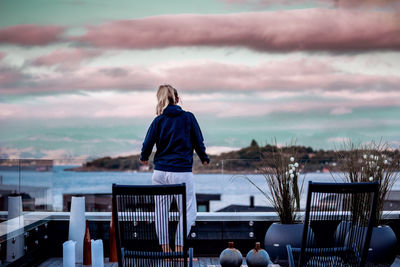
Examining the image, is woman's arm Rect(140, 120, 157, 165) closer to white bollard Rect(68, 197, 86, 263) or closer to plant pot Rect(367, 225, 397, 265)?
white bollard Rect(68, 197, 86, 263)

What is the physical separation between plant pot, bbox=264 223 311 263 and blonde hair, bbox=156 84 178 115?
5.22 ft

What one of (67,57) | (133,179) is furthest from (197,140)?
(67,57)

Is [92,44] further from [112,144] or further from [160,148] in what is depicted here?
[160,148]

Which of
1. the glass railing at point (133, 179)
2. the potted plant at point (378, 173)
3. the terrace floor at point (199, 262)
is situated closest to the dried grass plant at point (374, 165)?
the potted plant at point (378, 173)

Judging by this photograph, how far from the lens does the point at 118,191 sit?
8.86 feet

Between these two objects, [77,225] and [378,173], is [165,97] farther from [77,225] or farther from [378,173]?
[378,173]

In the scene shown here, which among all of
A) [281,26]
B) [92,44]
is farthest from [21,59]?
[281,26]

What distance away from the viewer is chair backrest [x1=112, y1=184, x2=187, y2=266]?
277 cm

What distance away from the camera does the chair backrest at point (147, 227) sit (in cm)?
277

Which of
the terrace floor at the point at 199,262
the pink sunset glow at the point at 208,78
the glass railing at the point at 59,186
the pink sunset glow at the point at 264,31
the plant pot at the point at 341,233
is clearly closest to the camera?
the plant pot at the point at 341,233

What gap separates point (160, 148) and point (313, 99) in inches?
460

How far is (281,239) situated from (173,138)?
1445 millimetres

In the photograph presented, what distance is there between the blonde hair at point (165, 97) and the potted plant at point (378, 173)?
179 cm

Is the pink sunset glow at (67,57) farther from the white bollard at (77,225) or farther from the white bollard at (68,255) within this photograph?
the white bollard at (68,255)
